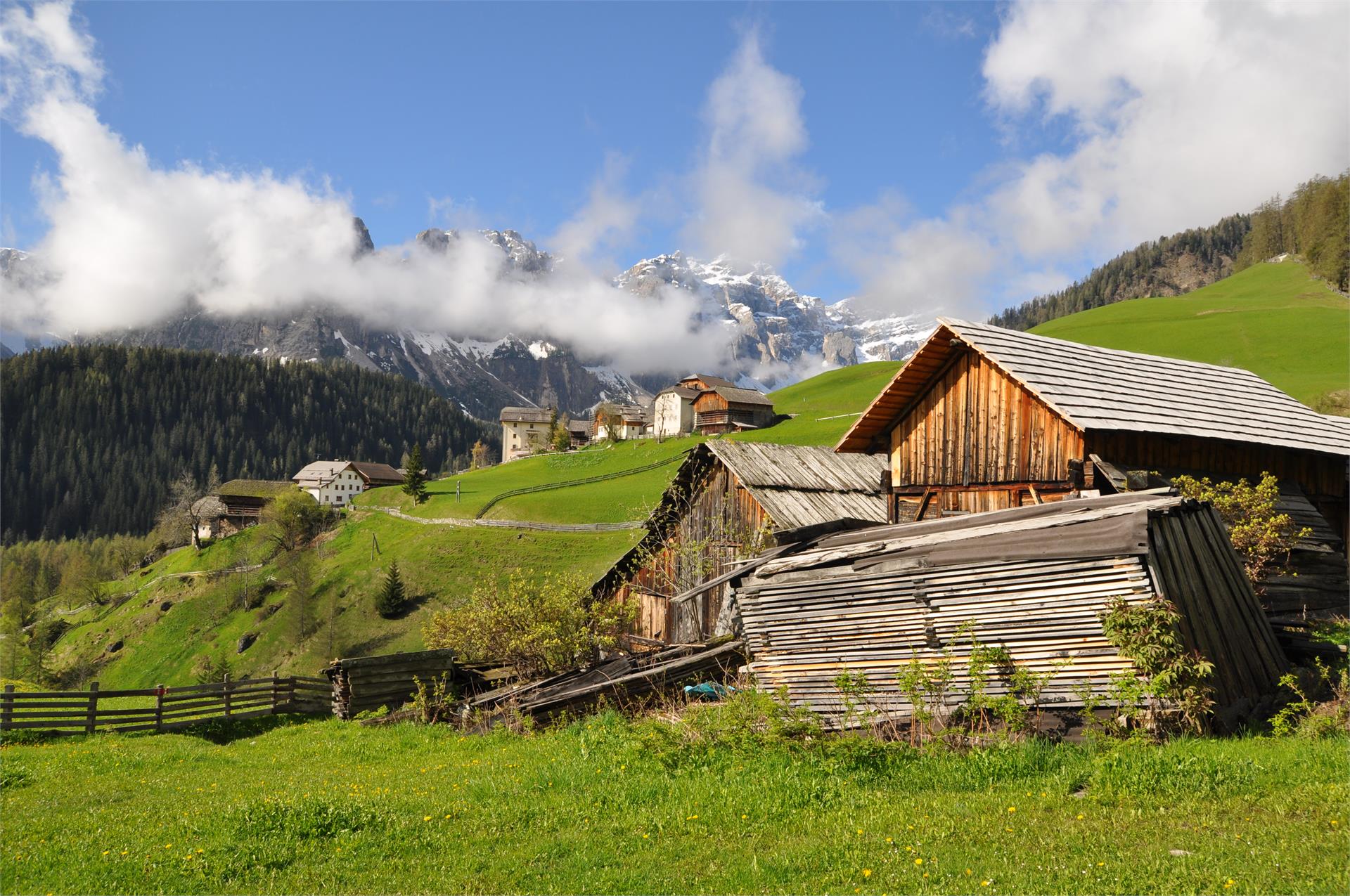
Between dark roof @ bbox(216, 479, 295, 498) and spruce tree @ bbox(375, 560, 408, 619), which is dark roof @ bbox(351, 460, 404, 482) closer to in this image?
dark roof @ bbox(216, 479, 295, 498)

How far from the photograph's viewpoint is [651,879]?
7199 millimetres

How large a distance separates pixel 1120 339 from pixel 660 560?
10554cm

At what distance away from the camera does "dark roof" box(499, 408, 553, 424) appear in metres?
181

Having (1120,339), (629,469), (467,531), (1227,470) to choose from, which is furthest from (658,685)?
(1120,339)

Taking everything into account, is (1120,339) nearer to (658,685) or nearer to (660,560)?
(660,560)

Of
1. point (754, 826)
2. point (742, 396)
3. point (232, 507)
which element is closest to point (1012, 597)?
point (754, 826)

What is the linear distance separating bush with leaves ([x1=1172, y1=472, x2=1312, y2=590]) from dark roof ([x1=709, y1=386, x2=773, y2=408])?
101 m

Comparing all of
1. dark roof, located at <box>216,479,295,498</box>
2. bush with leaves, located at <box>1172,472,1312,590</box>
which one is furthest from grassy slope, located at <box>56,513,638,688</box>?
bush with leaves, located at <box>1172,472,1312,590</box>

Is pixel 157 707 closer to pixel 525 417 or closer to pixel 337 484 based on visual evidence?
pixel 337 484

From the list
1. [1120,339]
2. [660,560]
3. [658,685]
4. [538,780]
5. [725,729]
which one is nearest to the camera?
[538,780]

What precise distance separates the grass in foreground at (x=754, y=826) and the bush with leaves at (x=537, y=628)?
434 inches

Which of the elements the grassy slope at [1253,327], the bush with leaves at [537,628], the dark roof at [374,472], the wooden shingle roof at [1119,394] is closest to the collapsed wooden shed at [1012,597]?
the wooden shingle roof at [1119,394]

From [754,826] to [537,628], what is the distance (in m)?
15.3

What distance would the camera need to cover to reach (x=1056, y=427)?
18281 millimetres
